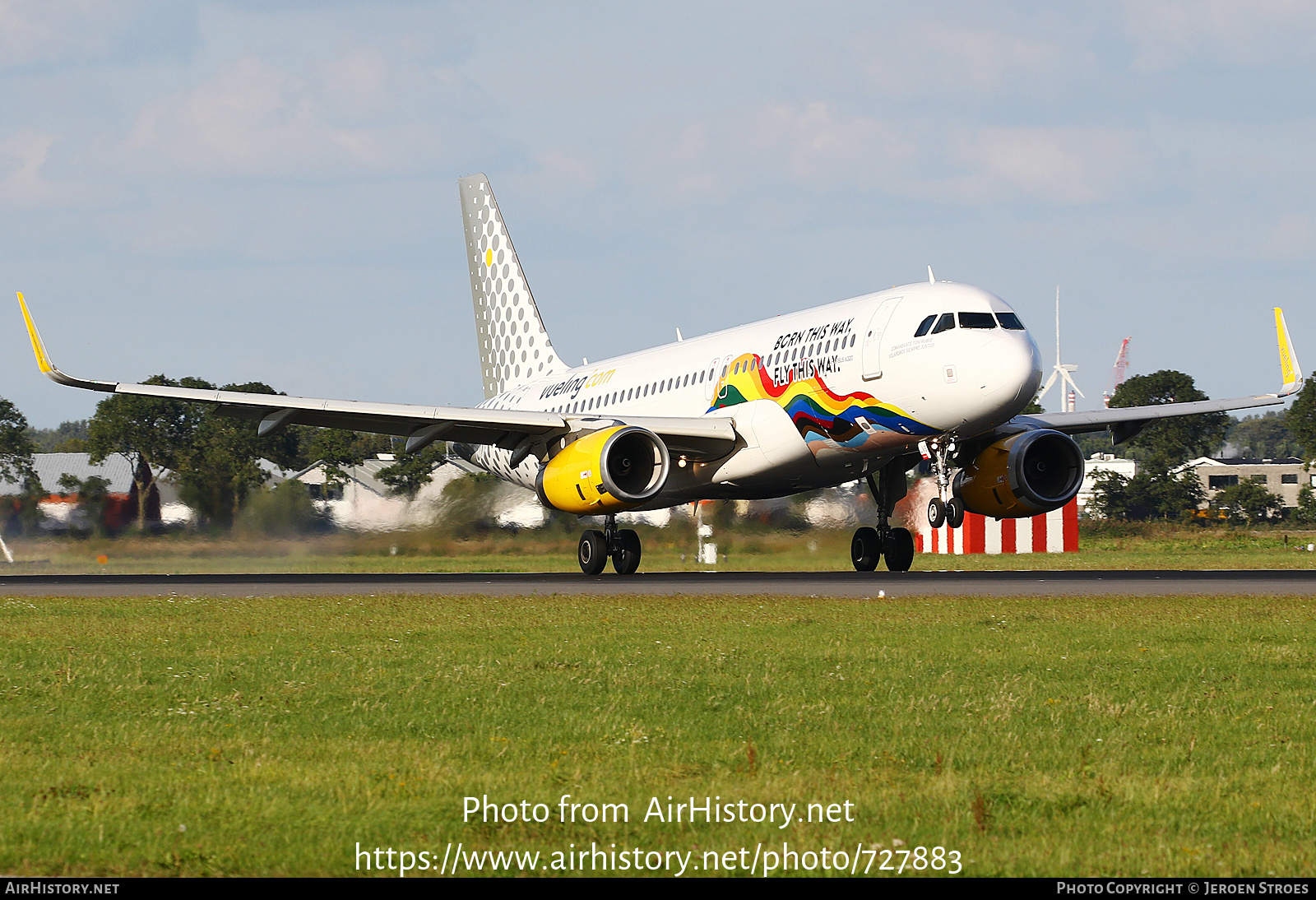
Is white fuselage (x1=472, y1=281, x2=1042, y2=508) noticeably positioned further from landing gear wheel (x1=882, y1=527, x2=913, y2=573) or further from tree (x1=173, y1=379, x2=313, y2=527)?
tree (x1=173, y1=379, x2=313, y2=527)

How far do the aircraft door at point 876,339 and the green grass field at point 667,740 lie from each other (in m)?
10.1

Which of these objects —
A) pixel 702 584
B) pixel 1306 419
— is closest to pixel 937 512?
pixel 702 584

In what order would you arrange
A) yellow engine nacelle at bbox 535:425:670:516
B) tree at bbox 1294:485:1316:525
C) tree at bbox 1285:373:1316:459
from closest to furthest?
yellow engine nacelle at bbox 535:425:670:516, tree at bbox 1294:485:1316:525, tree at bbox 1285:373:1316:459

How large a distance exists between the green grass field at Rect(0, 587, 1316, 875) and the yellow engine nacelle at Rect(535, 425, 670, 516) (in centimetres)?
1092

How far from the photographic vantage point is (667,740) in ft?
29.2

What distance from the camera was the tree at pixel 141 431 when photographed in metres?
64.7

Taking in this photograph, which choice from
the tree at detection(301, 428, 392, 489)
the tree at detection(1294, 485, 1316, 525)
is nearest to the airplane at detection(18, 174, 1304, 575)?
the tree at detection(301, 428, 392, 489)

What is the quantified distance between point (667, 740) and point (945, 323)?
1753 cm

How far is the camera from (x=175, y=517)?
119 ft

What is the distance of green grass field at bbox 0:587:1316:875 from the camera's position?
21.0 feet
